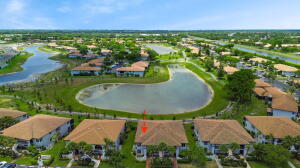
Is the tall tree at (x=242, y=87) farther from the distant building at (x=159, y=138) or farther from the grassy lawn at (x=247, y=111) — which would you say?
the distant building at (x=159, y=138)

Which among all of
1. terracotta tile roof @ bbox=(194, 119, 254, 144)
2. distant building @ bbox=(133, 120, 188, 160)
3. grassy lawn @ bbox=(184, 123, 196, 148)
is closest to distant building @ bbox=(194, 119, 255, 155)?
terracotta tile roof @ bbox=(194, 119, 254, 144)

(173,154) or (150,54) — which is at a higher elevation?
(150,54)

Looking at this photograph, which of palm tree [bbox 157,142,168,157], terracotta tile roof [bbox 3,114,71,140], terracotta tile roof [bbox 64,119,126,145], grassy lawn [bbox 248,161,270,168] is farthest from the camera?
terracotta tile roof [bbox 3,114,71,140]

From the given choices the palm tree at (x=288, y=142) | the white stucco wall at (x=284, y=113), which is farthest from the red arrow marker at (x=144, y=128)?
the white stucco wall at (x=284, y=113)

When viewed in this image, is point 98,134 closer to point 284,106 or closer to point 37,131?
point 37,131

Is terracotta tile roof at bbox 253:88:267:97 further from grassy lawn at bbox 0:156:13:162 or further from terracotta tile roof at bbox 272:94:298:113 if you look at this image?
grassy lawn at bbox 0:156:13:162

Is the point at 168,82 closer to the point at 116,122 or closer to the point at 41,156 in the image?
the point at 116,122

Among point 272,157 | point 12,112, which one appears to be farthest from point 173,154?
point 12,112
